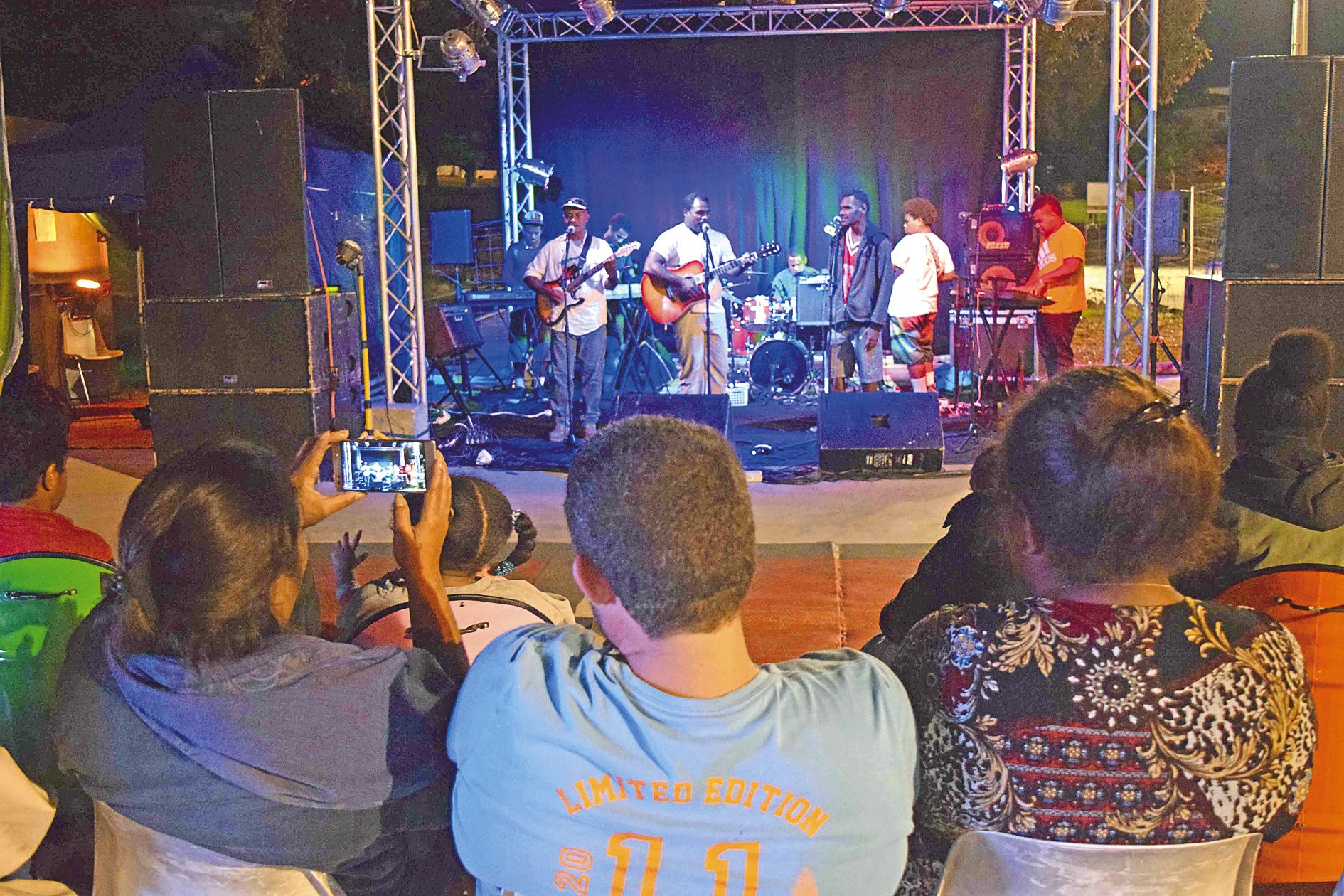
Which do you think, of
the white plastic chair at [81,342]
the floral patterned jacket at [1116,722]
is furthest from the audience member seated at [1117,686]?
the white plastic chair at [81,342]

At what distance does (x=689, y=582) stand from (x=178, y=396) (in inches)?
206

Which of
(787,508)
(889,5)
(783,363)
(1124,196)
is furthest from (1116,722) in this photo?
(783,363)

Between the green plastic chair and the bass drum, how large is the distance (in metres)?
8.07

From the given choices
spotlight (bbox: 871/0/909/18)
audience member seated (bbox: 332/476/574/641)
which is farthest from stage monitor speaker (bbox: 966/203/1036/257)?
audience member seated (bbox: 332/476/574/641)

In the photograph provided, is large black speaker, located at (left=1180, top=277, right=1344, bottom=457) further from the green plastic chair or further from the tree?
the tree

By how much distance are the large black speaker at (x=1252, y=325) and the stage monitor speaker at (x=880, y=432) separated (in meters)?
1.52

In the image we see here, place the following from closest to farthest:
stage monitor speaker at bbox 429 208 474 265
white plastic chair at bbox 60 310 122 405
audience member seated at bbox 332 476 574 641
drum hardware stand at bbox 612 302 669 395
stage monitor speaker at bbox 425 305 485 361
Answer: audience member seated at bbox 332 476 574 641, stage monitor speaker at bbox 425 305 485 361, drum hardware stand at bbox 612 302 669 395, white plastic chair at bbox 60 310 122 405, stage monitor speaker at bbox 429 208 474 265

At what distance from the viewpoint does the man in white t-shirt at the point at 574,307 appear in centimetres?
829

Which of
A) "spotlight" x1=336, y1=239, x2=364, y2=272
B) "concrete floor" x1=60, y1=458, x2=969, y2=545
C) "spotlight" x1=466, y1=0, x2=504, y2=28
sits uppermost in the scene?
"spotlight" x1=466, y1=0, x2=504, y2=28

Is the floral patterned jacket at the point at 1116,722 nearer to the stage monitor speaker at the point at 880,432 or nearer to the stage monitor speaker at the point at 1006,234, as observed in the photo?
the stage monitor speaker at the point at 880,432

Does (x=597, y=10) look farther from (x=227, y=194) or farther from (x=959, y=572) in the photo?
(x=959, y=572)

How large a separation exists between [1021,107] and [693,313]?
412cm

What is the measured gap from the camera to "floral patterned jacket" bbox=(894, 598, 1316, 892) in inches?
59.0

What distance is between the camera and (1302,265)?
18.0 ft
